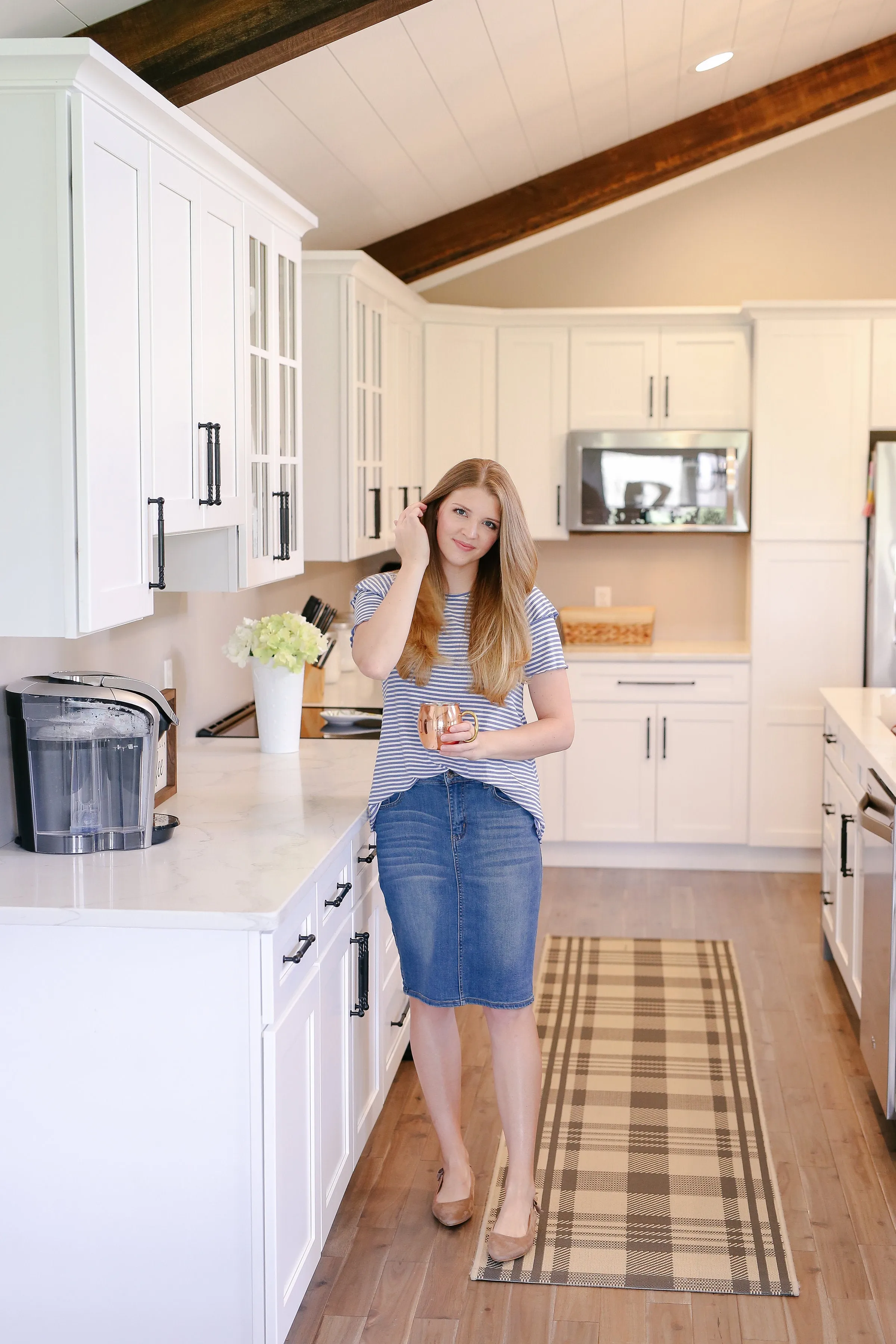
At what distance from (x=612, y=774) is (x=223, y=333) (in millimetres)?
3169

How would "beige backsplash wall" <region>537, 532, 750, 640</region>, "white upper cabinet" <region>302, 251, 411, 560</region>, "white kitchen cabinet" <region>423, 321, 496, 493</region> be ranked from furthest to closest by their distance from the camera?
1. "beige backsplash wall" <region>537, 532, 750, 640</region>
2. "white kitchen cabinet" <region>423, 321, 496, 493</region>
3. "white upper cabinet" <region>302, 251, 411, 560</region>

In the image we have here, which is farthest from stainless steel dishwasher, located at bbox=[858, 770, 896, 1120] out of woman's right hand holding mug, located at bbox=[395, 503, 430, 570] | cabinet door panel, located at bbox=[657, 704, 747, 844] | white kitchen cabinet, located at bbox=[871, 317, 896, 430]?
white kitchen cabinet, located at bbox=[871, 317, 896, 430]

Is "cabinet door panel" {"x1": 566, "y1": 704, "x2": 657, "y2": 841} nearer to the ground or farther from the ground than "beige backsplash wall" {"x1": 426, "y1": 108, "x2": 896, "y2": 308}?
nearer to the ground

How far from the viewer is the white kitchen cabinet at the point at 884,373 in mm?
5125

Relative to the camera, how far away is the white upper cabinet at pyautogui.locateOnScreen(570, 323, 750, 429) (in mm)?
5387

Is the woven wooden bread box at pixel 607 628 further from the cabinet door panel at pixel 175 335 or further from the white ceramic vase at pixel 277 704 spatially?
the cabinet door panel at pixel 175 335

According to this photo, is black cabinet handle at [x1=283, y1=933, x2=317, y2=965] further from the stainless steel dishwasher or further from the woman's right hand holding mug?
the stainless steel dishwasher

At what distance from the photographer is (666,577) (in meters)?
5.90

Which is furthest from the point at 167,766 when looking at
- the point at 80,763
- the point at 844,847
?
the point at 844,847

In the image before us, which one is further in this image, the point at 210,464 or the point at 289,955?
the point at 210,464

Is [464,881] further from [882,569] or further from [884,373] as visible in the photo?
[884,373]

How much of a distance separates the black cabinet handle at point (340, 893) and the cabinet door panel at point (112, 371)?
2.13 feet

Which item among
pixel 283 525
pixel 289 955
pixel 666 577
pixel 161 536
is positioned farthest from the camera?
pixel 666 577

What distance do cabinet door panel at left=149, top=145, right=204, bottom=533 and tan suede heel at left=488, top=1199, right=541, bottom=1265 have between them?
1.52m
